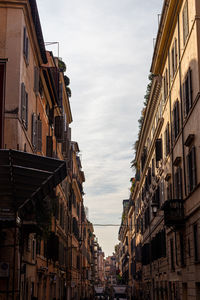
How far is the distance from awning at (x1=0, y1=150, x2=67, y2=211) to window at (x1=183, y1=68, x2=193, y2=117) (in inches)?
383

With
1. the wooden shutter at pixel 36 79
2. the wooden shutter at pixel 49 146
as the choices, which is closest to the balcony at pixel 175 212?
the wooden shutter at pixel 36 79

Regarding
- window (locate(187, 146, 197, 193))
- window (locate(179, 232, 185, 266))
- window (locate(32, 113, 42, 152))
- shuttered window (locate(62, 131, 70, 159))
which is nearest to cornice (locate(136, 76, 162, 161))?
shuttered window (locate(62, 131, 70, 159))

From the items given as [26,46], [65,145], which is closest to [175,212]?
[26,46]

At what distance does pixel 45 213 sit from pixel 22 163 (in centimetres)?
644

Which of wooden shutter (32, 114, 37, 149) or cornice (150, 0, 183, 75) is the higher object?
cornice (150, 0, 183, 75)

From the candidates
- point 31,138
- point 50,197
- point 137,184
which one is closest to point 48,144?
point 31,138

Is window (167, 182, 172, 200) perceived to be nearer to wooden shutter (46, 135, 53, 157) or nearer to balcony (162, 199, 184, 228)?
balcony (162, 199, 184, 228)

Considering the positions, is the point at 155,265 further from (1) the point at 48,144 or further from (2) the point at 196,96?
(2) the point at 196,96

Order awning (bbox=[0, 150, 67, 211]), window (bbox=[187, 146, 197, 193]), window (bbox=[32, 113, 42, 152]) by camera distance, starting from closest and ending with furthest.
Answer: awning (bbox=[0, 150, 67, 211]), window (bbox=[187, 146, 197, 193]), window (bbox=[32, 113, 42, 152])

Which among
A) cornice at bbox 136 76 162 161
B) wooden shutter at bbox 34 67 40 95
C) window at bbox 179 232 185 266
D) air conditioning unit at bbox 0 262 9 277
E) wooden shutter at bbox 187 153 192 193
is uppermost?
cornice at bbox 136 76 162 161

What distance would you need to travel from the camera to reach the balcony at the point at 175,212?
26.3 m

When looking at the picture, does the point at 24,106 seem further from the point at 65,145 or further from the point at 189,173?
the point at 65,145

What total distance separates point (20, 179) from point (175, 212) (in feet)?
41.2

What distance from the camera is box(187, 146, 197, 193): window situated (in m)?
22.8
